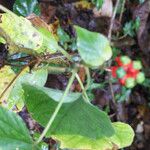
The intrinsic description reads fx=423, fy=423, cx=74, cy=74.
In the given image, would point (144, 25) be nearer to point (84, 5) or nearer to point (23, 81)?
point (84, 5)

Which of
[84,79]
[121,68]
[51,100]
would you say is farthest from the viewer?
[84,79]

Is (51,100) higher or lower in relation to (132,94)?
higher

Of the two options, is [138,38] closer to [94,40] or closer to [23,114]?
[23,114]

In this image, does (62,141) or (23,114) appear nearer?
(62,141)

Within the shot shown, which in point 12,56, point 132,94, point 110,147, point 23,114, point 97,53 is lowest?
point 132,94

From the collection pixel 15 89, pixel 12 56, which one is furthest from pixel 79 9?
pixel 15 89

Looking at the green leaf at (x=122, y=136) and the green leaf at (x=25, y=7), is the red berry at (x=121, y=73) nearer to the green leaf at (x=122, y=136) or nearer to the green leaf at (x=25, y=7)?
the green leaf at (x=122, y=136)

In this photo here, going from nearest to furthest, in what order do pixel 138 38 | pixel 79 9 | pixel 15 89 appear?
pixel 15 89 → pixel 79 9 → pixel 138 38
